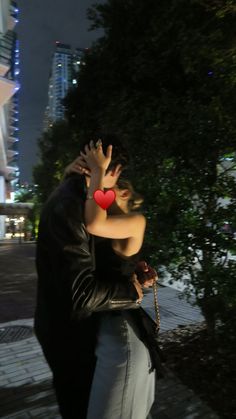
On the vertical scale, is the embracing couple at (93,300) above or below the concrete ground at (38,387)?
above

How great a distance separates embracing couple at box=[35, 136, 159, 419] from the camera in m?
1.47

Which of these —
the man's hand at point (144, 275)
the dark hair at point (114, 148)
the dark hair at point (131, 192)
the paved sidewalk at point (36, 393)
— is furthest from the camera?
the paved sidewalk at point (36, 393)

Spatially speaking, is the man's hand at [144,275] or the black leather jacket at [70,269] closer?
the black leather jacket at [70,269]

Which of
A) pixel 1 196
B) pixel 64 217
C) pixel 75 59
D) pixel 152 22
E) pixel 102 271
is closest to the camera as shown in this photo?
pixel 64 217

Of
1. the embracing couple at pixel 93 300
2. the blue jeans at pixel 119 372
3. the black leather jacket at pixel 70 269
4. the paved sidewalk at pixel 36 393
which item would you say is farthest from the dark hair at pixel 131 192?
the paved sidewalk at pixel 36 393

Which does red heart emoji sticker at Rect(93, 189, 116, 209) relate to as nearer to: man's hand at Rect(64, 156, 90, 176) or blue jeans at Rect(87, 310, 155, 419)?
man's hand at Rect(64, 156, 90, 176)

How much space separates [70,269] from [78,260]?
0.05 metres

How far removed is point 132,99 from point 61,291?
4.55 m

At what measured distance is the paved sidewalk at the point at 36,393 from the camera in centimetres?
337

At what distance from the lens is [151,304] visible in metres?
7.48

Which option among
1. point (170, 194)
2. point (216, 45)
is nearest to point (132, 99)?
point (216, 45)

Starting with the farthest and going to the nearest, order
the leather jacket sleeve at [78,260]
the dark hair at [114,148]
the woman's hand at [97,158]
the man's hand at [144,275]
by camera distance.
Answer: the man's hand at [144,275], the dark hair at [114,148], the woman's hand at [97,158], the leather jacket sleeve at [78,260]

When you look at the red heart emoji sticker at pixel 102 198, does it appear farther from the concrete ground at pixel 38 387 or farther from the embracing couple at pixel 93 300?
the concrete ground at pixel 38 387

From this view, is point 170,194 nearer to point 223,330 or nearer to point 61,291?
point 223,330
